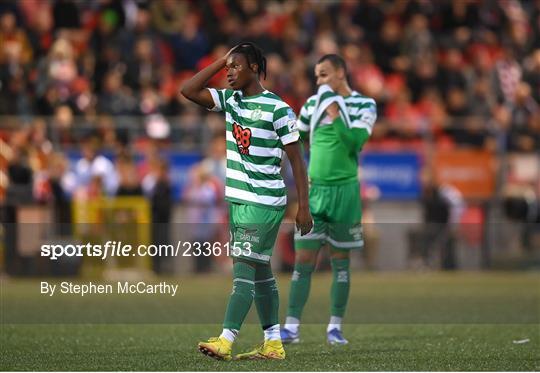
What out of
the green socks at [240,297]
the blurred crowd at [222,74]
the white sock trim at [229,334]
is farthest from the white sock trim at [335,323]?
the blurred crowd at [222,74]

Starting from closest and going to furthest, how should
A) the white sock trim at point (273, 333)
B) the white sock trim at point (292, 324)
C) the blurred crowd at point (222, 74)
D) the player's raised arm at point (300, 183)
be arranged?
the player's raised arm at point (300, 183) < the white sock trim at point (273, 333) < the white sock trim at point (292, 324) < the blurred crowd at point (222, 74)

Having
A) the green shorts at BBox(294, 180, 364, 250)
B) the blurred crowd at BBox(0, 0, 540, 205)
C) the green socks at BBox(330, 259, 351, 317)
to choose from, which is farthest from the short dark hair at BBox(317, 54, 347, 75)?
the blurred crowd at BBox(0, 0, 540, 205)

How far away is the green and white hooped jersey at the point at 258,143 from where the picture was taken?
9.89 meters

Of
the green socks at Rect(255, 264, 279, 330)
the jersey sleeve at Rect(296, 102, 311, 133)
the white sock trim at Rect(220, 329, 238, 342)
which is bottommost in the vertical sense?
the white sock trim at Rect(220, 329, 238, 342)

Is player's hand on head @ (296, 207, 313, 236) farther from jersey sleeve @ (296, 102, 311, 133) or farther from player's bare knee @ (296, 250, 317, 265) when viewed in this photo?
jersey sleeve @ (296, 102, 311, 133)

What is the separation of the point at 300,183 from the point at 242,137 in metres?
0.60

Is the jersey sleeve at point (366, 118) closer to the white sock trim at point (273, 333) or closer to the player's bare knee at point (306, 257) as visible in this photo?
the player's bare knee at point (306, 257)

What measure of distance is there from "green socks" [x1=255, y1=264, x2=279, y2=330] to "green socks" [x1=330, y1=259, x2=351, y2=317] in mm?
1745

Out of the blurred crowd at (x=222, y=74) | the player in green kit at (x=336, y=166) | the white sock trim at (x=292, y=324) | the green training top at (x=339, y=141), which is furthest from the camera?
the blurred crowd at (x=222, y=74)

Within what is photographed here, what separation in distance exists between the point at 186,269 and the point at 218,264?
2.11 feet

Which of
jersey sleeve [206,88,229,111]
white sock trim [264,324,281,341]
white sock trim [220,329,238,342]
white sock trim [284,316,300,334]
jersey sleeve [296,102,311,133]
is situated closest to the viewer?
white sock trim [220,329,238,342]

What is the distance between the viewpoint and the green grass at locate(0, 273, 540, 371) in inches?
390

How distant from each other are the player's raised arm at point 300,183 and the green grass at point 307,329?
1.08 meters

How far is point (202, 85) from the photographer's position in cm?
998
